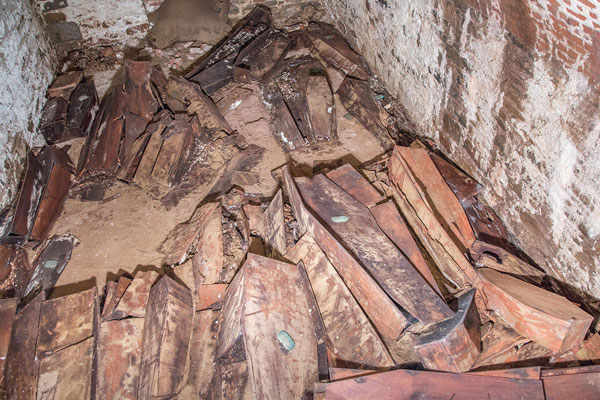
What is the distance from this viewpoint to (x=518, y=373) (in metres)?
3.21

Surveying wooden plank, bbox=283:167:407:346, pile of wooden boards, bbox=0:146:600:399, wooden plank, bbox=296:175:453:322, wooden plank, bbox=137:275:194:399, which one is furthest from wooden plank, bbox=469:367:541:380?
wooden plank, bbox=137:275:194:399

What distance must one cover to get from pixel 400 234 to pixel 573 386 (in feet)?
5.75

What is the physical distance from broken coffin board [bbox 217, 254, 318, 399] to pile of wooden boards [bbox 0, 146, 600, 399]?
0.01 metres

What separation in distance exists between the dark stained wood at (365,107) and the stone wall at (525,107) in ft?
1.73

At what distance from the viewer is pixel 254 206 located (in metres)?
4.88

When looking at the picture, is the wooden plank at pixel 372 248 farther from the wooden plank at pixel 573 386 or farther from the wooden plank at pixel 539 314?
the wooden plank at pixel 573 386

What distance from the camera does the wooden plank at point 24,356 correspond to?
3.68 m

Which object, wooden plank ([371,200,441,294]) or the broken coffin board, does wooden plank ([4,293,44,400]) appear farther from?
wooden plank ([371,200,441,294])

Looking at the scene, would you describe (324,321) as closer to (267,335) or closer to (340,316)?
(340,316)

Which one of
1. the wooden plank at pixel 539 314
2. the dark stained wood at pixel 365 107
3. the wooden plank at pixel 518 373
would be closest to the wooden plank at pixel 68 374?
the wooden plank at pixel 518 373

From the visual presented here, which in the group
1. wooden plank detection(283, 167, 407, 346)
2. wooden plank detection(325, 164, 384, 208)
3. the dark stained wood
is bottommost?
wooden plank detection(283, 167, 407, 346)

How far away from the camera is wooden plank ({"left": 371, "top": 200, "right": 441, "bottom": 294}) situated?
3.99 meters

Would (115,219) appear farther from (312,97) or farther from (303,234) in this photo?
(312,97)

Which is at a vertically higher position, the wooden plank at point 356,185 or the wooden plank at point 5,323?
the wooden plank at point 356,185
